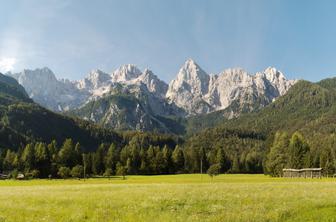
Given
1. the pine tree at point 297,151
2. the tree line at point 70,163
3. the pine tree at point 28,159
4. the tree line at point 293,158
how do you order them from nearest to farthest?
1. the pine tree at point 297,151
2. the tree line at point 293,158
3. the tree line at point 70,163
4. the pine tree at point 28,159

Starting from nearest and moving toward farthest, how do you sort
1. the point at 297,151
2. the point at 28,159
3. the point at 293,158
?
the point at 293,158, the point at 297,151, the point at 28,159

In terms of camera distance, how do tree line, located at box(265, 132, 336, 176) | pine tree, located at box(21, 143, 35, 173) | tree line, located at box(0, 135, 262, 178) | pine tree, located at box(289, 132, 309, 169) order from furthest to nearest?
pine tree, located at box(21, 143, 35, 173) → tree line, located at box(0, 135, 262, 178) → tree line, located at box(265, 132, 336, 176) → pine tree, located at box(289, 132, 309, 169)

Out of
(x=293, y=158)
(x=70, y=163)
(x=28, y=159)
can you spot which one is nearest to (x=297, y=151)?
(x=293, y=158)

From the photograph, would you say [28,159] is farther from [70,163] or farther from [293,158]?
[293,158]

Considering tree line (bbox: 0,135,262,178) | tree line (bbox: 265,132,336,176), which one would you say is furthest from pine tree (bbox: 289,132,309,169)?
tree line (bbox: 0,135,262,178)

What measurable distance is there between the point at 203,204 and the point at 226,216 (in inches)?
245

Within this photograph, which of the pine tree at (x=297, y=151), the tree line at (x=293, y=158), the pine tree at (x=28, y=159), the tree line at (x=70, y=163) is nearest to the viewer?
the pine tree at (x=297, y=151)

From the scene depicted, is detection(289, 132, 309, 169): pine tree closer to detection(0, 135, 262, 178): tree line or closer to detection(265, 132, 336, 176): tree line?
detection(265, 132, 336, 176): tree line

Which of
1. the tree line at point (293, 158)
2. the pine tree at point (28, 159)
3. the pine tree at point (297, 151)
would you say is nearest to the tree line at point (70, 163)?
the pine tree at point (28, 159)

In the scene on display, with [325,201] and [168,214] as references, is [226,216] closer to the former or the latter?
[168,214]

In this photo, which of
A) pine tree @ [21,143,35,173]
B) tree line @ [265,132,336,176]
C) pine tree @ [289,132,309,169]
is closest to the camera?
pine tree @ [289,132,309,169]

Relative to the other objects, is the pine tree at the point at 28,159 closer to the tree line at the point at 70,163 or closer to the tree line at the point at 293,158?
the tree line at the point at 70,163

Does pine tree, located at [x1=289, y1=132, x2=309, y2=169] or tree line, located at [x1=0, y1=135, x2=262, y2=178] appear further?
tree line, located at [x1=0, y1=135, x2=262, y2=178]

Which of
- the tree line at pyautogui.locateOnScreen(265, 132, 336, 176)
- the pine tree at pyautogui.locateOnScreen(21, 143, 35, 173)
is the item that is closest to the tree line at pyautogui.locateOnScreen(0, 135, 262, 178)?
the pine tree at pyautogui.locateOnScreen(21, 143, 35, 173)
